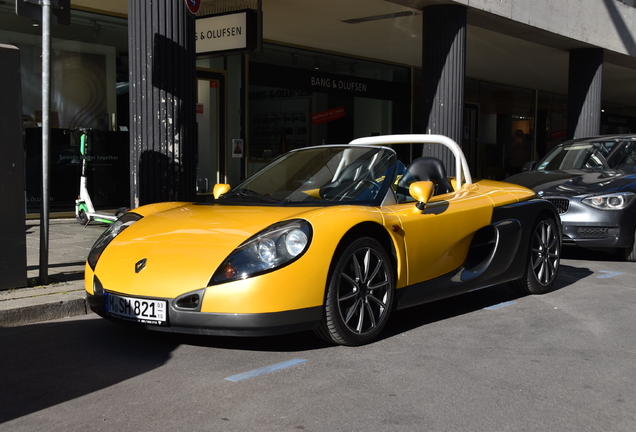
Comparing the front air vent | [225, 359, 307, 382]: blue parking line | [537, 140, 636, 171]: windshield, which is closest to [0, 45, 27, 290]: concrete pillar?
the front air vent

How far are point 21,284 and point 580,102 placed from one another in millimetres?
15076

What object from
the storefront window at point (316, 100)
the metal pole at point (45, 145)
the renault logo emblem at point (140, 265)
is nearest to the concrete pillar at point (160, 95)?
the metal pole at point (45, 145)

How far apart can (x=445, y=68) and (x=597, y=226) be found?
14.5 ft

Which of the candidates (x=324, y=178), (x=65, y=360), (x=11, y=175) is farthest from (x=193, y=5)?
(x=65, y=360)

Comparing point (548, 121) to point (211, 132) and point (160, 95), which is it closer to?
point (211, 132)

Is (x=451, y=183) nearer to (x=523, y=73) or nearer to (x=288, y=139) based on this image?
(x=288, y=139)

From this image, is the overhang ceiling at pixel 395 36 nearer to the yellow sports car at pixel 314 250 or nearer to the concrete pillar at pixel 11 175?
the concrete pillar at pixel 11 175

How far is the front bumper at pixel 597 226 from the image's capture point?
28.0 ft

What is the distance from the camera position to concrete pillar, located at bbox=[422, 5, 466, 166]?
11.9 m

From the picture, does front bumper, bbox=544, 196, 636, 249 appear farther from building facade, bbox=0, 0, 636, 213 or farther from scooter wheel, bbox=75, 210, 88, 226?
scooter wheel, bbox=75, 210, 88, 226

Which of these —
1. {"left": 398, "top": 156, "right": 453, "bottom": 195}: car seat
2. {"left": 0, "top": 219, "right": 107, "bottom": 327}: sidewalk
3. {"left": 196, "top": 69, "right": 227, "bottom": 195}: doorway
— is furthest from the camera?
{"left": 196, "top": 69, "right": 227, "bottom": 195}: doorway

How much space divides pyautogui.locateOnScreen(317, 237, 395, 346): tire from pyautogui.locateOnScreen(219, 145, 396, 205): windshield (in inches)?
20.9

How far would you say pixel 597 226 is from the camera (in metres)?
8.56

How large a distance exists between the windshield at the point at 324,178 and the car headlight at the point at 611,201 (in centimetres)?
416
